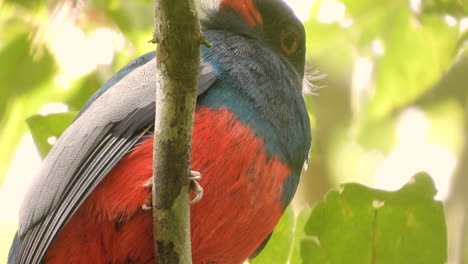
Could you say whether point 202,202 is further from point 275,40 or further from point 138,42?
point 138,42

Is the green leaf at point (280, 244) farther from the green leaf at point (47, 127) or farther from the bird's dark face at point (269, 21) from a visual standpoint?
the green leaf at point (47, 127)

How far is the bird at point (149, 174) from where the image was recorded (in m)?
2.90

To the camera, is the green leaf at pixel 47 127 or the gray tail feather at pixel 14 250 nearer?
the gray tail feather at pixel 14 250

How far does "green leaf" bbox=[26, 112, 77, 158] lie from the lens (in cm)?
338

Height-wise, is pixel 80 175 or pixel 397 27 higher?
pixel 397 27

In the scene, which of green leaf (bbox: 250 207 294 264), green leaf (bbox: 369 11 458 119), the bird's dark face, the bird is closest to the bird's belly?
the bird

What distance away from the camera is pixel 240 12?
3.70 m

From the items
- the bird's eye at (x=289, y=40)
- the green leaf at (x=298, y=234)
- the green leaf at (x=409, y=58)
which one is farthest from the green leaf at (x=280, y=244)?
the green leaf at (x=409, y=58)

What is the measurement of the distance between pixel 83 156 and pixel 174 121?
698mm

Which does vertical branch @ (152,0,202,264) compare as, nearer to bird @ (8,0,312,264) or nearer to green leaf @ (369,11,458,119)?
bird @ (8,0,312,264)

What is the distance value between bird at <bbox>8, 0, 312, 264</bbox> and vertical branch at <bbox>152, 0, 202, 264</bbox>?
0.28 metres

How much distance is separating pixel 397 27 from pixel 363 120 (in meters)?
0.55

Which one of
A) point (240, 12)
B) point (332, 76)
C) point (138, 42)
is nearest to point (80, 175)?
point (240, 12)

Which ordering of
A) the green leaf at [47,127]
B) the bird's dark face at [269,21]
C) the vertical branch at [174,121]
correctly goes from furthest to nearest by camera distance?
the bird's dark face at [269,21] < the green leaf at [47,127] < the vertical branch at [174,121]
